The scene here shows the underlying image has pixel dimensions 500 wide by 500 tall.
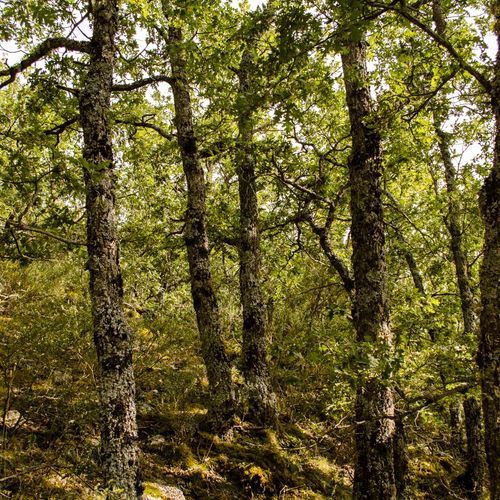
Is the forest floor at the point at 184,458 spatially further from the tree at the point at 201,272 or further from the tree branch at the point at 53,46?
the tree branch at the point at 53,46

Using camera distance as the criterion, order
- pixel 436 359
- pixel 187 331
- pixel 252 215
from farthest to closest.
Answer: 1. pixel 187 331
2. pixel 252 215
3. pixel 436 359

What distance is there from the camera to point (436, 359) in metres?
4.79

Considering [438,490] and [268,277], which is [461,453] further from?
[268,277]

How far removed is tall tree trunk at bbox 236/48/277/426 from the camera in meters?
7.80

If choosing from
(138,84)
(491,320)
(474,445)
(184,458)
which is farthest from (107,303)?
(474,445)

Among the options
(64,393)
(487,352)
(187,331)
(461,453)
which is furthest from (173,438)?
(461,453)

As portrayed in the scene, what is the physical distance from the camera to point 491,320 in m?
2.57

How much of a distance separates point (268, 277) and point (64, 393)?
569 centimetres

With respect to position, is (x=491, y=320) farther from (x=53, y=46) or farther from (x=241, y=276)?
(x=241, y=276)

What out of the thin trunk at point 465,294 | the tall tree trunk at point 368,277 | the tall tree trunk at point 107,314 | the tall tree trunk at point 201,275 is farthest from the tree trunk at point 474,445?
the tall tree trunk at point 107,314

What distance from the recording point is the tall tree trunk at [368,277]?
476 cm

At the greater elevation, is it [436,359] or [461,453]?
[436,359]

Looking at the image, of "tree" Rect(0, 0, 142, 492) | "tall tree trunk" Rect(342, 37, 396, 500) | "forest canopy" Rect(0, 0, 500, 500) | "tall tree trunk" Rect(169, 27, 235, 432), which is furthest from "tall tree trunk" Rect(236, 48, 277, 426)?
"tree" Rect(0, 0, 142, 492)

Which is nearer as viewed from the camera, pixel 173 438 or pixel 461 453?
pixel 173 438
